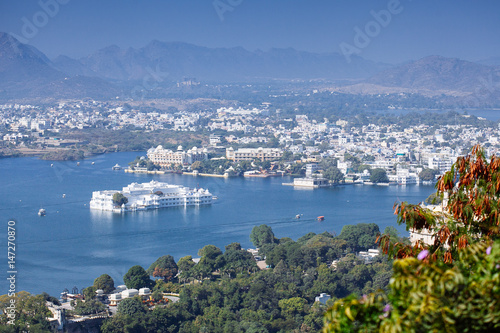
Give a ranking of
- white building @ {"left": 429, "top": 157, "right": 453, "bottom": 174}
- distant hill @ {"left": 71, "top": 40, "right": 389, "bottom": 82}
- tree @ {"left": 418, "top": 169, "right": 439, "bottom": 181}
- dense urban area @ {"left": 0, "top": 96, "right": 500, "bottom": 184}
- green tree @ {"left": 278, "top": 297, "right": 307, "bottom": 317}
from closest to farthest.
A: green tree @ {"left": 278, "top": 297, "right": 307, "bottom": 317}
tree @ {"left": 418, "top": 169, "right": 439, "bottom": 181}
white building @ {"left": 429, "top": 157, "right": 453, "bottom": 174}
dense urban area @ {"left": 0, "top": 96, "right": 500, "bottom": 184}
distant hill @ {"left": 71, "top": 40, "right": 389, "bottom": 82}

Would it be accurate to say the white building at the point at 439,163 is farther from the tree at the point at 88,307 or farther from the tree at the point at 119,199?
the tree at the point at 88,307

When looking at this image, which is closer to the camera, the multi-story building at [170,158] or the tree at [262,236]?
the tree at [262,236]

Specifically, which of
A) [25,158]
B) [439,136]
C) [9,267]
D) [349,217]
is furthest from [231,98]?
[9,267]

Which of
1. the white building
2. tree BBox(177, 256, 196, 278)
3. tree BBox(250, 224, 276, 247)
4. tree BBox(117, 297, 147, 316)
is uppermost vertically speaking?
the white building

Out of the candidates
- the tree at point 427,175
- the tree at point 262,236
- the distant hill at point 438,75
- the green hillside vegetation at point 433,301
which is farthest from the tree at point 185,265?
the distant hill at point 438,75

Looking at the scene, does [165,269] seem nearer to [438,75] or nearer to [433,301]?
[433,301]

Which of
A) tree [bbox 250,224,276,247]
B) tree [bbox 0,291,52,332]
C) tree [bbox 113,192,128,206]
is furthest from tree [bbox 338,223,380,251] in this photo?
A: tree [bbox 113,192,128,206]

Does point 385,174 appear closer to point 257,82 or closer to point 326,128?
point 326,128

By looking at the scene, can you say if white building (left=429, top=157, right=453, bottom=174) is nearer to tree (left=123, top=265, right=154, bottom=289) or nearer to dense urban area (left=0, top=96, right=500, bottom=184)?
dense urban area (left=0, top=96, right=500, bottom=184)
